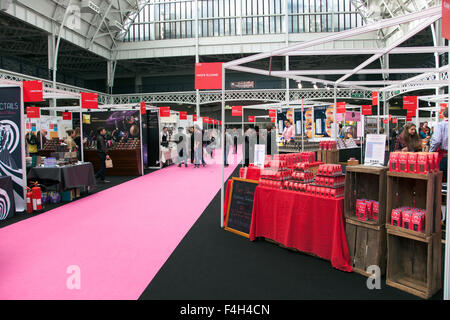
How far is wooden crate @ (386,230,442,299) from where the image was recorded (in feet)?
8.66

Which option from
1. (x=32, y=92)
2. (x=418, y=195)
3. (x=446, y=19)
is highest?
(x=32, y=92)

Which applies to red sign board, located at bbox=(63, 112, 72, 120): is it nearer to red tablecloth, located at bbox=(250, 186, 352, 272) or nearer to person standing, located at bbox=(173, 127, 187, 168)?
person standing, located at bbox=(173, 127, 187, 168)

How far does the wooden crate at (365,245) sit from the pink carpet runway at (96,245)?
1981mm

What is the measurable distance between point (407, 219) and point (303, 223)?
1027 mm

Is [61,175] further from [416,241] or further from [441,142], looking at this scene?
[441,142]

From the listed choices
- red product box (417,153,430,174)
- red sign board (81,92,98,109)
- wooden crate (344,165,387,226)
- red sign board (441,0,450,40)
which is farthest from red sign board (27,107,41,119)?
red sign board (441,0,450,40)

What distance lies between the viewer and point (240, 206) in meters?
4.29

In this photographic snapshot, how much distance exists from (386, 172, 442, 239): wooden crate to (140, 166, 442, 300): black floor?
58 centimetres

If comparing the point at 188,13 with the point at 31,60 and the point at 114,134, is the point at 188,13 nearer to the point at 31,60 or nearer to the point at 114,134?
the point at 31,60

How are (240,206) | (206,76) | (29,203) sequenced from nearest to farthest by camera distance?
(240,206) → (206,76) → (29,203)

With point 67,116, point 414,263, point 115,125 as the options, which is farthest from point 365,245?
point 67,116

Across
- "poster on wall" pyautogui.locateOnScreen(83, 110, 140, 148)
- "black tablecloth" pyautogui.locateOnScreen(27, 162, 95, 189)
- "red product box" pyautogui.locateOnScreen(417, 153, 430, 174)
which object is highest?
"poster on wall" pyautogui.locateOnScreen(83, 110, 140, 148)

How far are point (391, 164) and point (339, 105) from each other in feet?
28.8

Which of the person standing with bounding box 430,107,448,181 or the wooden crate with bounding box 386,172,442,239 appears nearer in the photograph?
the wooden crate with bounding box 386,172,442,239
